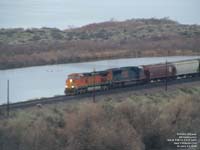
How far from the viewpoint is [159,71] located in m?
39.6

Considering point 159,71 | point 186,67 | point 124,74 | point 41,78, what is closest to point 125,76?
point 124,74

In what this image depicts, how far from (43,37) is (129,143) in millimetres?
54728

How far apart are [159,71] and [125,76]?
3.61 meters

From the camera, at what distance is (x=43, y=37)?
2975 inches

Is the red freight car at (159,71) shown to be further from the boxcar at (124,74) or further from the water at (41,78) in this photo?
the water at (41,78)

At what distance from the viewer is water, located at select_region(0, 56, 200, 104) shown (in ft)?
120

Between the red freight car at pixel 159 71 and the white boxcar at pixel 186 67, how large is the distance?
1.72 ft

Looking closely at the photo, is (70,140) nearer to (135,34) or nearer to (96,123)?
(96,123)

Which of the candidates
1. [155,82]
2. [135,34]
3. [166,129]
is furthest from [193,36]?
[166,129]

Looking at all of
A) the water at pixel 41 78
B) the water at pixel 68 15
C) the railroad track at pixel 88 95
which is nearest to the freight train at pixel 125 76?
the railroad track at pixel 88 95

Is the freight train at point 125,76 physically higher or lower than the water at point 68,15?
lower

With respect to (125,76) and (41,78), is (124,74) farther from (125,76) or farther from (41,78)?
(41,78)

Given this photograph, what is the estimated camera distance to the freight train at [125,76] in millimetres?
33969

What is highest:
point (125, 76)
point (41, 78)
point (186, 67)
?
point (186, 67)
